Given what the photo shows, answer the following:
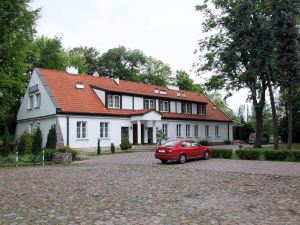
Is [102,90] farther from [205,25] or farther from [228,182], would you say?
[228,182]

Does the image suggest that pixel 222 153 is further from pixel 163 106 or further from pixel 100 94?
pixel 163 106

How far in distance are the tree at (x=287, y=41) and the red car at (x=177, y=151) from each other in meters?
8.52

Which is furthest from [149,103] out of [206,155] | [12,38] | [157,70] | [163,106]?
[157,70]

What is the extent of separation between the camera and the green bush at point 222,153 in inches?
1039

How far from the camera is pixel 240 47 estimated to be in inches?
1341

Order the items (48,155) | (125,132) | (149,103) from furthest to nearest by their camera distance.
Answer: (149,103), (125,132), (48,155)

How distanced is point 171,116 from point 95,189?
31539 mm

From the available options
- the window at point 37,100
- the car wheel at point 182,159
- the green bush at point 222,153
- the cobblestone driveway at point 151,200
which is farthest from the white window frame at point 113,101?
the cobblestone driveway at point 151,200

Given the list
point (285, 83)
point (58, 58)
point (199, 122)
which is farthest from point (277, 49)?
point (58, 58)

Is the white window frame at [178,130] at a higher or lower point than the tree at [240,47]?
lower

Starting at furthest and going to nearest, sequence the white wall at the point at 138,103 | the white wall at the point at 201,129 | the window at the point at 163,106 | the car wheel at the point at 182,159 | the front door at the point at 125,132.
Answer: the window at the point at 163,106
the white wall at the point at 201,129
the white wall at the point at 138,103
the front door at the point at 125,132
the car wheel at the point at 182,159

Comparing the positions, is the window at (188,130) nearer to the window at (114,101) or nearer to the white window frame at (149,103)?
the white window frame at (149,103)

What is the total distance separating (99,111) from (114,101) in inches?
127

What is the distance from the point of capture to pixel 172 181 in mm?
14602
